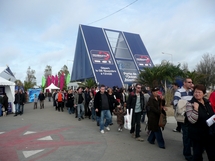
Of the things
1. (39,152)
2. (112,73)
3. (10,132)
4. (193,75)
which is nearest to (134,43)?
(112,73)

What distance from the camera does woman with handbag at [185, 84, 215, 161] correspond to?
3.40 m

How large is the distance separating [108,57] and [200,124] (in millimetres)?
23508

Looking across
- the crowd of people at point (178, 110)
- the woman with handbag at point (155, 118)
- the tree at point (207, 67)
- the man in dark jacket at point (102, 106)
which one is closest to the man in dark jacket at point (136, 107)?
the crowd of people at point (178, 110)

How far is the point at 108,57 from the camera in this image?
26625 millimetres

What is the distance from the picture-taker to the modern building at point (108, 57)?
25.0 meters

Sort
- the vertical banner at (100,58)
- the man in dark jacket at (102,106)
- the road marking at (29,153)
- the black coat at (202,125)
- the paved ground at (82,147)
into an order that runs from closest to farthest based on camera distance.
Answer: the black coat at (202,125) < the paved ground at (82,147) < the road marking at (29,153) < the man in dark jacket at (102,106) < the vertical banner at (100,58)

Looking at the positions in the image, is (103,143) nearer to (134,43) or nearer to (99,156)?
(99,156)

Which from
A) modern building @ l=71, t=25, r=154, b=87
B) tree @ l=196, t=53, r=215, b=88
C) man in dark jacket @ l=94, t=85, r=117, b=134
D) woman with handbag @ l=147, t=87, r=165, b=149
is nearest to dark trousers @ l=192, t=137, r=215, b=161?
woman with handbag @ l=147, t=87, r=165, b=149

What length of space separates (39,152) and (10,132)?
11.1 feet

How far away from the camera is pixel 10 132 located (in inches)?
326

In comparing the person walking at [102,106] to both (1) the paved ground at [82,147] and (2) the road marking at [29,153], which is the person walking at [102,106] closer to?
(1) the paved ground at [82,147]

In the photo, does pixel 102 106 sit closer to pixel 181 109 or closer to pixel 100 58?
pixel 181 109

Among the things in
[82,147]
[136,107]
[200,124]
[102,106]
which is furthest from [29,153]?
[200,124]

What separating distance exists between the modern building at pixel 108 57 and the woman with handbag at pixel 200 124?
2002cm
